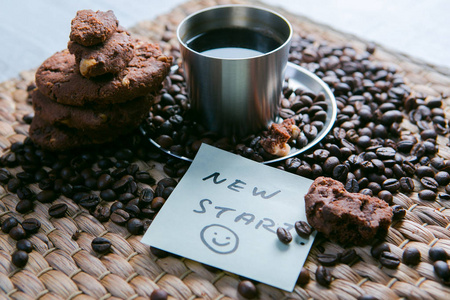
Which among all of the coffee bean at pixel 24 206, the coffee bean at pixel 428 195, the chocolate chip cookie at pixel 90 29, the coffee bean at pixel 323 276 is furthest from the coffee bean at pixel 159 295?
the coffee bean at pixel 428 195

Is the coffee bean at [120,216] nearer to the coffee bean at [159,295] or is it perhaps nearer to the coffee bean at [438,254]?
the coffee bean at [159,295]

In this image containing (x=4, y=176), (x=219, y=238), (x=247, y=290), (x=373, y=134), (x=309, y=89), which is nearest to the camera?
(x=247, y=290)

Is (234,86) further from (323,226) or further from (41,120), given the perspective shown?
(41,120)

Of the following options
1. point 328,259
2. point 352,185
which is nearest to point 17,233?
point 328,259

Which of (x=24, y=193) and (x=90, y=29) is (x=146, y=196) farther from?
(x=90, y=29)

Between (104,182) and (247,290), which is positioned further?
(104,182)

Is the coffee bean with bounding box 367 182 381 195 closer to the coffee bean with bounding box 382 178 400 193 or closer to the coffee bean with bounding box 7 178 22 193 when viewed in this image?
the coffee bean with bounding box 382 178 400 193
